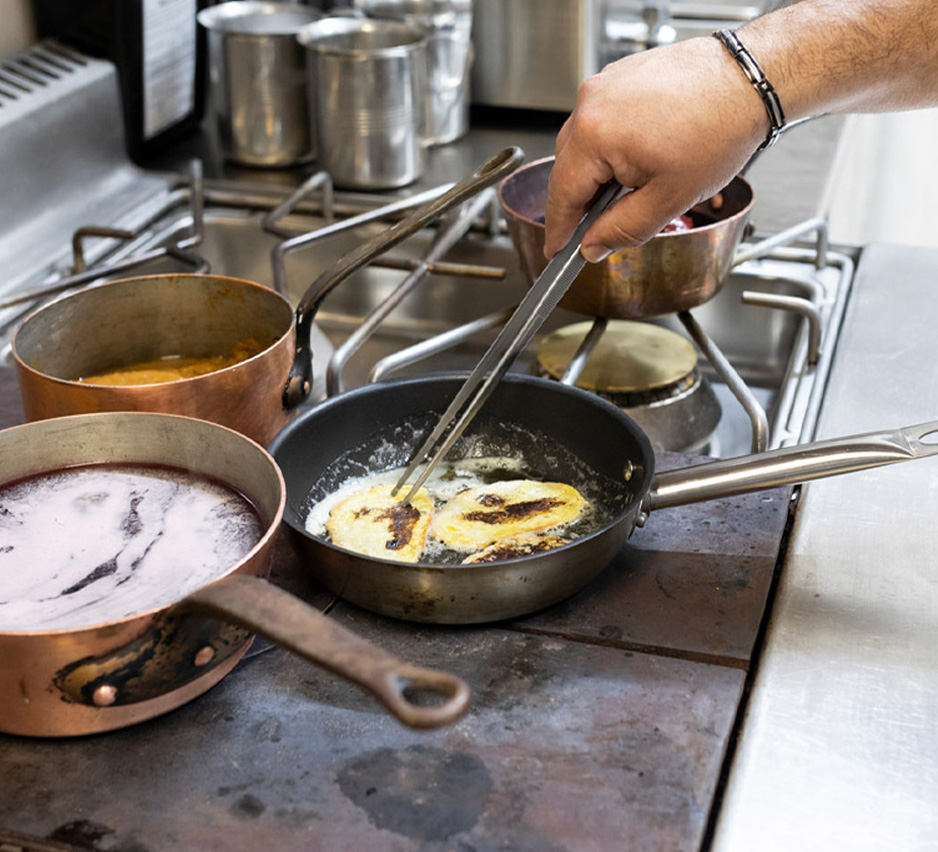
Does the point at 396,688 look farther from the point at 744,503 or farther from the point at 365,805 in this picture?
the point at 744,503

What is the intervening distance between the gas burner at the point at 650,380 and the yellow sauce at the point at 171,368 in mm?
361

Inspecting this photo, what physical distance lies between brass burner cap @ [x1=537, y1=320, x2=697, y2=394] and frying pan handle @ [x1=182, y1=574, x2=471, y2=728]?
→ 0.70m

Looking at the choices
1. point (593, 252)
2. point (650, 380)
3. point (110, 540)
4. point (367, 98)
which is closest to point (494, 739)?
point (110, 540)

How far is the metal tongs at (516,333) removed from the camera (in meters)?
0.85

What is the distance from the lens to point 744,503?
912mm

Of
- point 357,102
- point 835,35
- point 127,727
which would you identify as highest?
point 835,35

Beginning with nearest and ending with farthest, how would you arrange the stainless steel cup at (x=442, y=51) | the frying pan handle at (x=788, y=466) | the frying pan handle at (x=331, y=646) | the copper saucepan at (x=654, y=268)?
1. the frying pan handle at (x=331, y=646)
2. the frying pan handle at (x=788, y=466)
3. the copper saucepan at (x=654, y=268)
4. the stainless steel cup at (x=442, y=51)

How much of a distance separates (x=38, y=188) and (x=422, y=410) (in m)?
0.81

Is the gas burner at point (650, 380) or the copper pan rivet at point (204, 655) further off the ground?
the copper pan rivet at point (204, 655)

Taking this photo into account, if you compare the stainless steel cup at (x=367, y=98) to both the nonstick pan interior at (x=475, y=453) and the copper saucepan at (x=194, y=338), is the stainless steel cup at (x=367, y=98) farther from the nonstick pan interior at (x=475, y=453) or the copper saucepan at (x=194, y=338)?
the nonstick pan interior at (x=475, y=453)

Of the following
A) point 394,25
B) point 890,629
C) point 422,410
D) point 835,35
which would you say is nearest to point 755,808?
point 890,629

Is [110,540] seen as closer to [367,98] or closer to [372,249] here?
[372,249]

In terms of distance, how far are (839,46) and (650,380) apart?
1.56 feet

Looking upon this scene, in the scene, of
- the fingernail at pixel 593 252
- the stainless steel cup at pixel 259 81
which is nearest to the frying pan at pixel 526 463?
the fingernail at pixel 593 252
